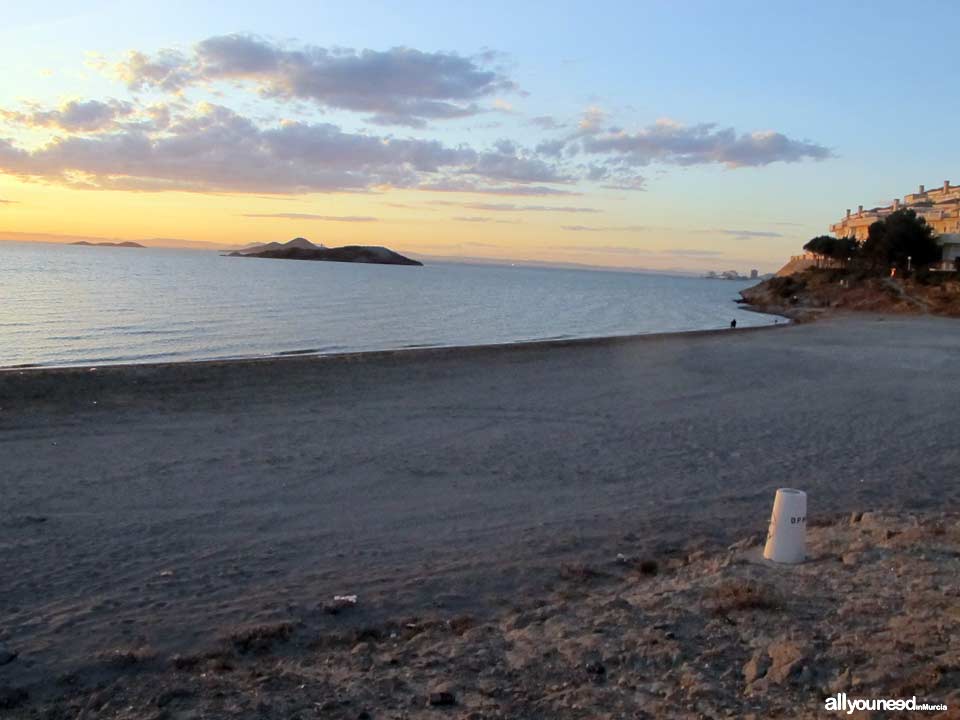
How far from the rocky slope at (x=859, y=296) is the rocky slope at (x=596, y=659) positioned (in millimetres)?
45698

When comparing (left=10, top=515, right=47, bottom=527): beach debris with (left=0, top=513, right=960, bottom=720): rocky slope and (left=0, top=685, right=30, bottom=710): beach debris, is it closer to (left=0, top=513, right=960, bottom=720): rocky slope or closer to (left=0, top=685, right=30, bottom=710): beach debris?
(left=0, top=513, right=960, bottom=720): rocky slope

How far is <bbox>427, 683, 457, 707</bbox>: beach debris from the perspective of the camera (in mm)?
4148

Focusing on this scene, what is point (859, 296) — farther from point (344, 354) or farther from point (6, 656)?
point (6, 656)

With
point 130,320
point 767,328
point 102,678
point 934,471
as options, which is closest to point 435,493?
point 102,678

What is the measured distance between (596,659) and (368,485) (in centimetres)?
504

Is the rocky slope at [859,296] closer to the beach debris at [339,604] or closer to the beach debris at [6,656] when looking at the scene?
the beach debris at [339,604]

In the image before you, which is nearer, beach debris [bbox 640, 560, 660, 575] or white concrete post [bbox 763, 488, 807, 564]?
white concrete post [bbox 763, 488, 807, 564]

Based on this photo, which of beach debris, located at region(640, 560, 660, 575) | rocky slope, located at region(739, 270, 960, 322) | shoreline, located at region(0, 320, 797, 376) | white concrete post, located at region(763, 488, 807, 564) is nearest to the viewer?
white concrete post, located at region(763, 488, 807, 564)

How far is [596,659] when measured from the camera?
4598 millimetres

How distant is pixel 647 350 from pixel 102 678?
23.1 m

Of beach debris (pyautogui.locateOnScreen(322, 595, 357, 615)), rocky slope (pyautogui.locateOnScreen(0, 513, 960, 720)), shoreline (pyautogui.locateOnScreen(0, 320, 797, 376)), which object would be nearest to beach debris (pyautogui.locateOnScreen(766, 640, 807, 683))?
rocky slope (pyautogui.locateOnScreen(0, 513, 960, 720))

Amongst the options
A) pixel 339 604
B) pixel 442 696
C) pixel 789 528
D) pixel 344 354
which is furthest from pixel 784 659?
pixel 344 354

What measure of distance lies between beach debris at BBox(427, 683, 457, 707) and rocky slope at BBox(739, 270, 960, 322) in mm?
47510

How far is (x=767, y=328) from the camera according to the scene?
38.8 meters
